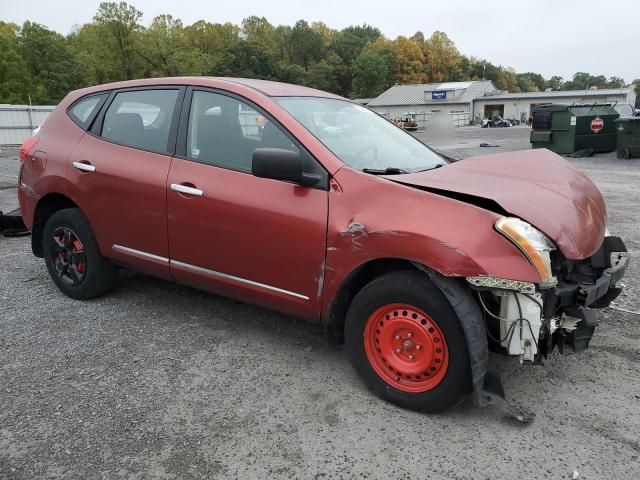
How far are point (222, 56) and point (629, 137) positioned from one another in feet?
203

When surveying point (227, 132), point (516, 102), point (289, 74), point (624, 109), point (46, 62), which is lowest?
point (227, 132)

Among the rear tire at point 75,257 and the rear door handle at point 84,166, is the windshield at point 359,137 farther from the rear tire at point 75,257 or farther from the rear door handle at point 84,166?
the rear tire at point 75,257

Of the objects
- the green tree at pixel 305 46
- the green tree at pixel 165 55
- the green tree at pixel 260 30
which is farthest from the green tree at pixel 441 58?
the green tree at pixel 165 55

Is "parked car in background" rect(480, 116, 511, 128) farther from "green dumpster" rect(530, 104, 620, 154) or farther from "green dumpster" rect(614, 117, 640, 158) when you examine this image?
"green dumpster" rect(614, 117, 640, 158)

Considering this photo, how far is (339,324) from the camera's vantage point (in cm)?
314

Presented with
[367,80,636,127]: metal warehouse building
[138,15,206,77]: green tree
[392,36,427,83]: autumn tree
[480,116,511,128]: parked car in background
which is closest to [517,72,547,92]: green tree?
[392,36,427,83]: autumn tree

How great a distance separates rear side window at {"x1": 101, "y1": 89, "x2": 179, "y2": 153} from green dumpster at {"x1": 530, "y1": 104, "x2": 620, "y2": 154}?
16.5 metres

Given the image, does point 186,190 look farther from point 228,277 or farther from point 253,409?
point 253,409

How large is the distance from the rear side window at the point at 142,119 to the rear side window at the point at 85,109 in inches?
6.6

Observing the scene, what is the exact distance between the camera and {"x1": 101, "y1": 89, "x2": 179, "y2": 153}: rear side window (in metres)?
3.80

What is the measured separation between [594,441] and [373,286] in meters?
1.33

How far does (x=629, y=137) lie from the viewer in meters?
16.1

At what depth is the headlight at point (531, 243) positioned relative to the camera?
2.55 metres

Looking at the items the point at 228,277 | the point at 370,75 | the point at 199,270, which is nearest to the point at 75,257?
the point at 199,270
